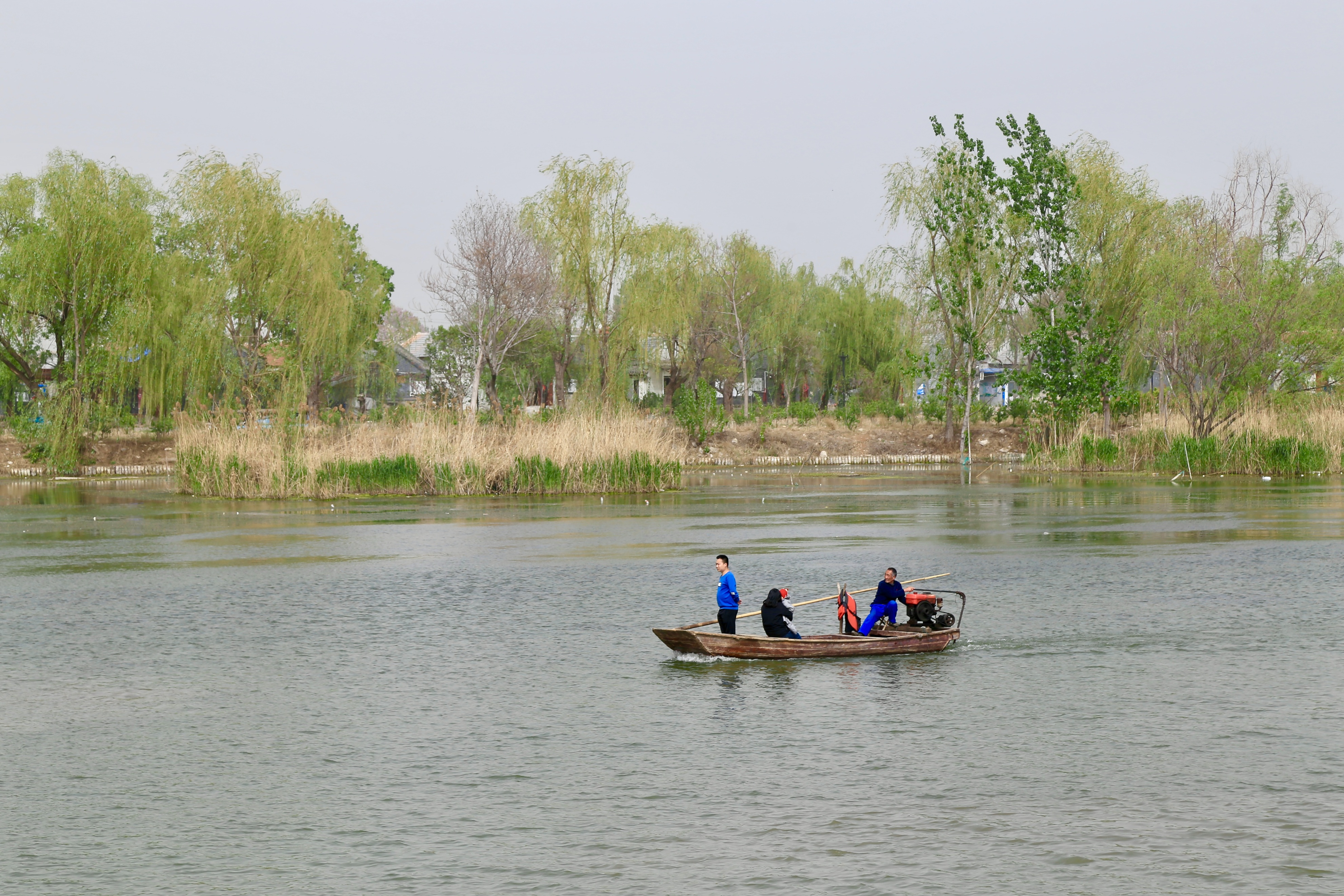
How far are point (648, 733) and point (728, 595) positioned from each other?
3423 mm

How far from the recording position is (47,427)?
53.0m

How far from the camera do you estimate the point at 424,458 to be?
3947 centimetres

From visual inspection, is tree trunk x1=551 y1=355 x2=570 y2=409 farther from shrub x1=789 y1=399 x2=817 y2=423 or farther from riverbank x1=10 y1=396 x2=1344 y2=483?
riverbank x1=10 y1=396 x2=1344 y2=483

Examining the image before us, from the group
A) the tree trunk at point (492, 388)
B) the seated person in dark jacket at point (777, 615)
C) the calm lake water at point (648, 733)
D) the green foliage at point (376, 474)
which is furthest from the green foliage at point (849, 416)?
the seated person in dark jacket at point (777, 615)

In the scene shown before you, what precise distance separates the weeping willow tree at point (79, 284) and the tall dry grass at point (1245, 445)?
3680 centimetres

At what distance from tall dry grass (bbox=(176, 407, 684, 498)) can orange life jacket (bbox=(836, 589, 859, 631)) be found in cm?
2558

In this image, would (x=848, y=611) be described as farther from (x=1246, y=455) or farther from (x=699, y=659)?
(x=1246, y=455)

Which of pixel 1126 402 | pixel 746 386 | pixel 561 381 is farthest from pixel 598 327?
pixel 1126 402

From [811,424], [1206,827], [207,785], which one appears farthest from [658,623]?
[811,424]

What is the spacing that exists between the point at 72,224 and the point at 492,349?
27370 mm

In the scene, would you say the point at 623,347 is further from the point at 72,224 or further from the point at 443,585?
the point at 443,585

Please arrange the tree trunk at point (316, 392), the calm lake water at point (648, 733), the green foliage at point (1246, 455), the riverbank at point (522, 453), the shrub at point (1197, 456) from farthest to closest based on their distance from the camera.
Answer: the tree trunk at point (316, 392)
the shrub at point (1197, 456)
the green foliage at point (1246, 455)
the riverbank at point (522, 453)
the calm lake water at point (648, 733)

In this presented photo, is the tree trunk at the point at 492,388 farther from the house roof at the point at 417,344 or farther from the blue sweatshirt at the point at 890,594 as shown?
the blue sweatshirt at the point at 890,594

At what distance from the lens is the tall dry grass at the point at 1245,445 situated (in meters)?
45.5
